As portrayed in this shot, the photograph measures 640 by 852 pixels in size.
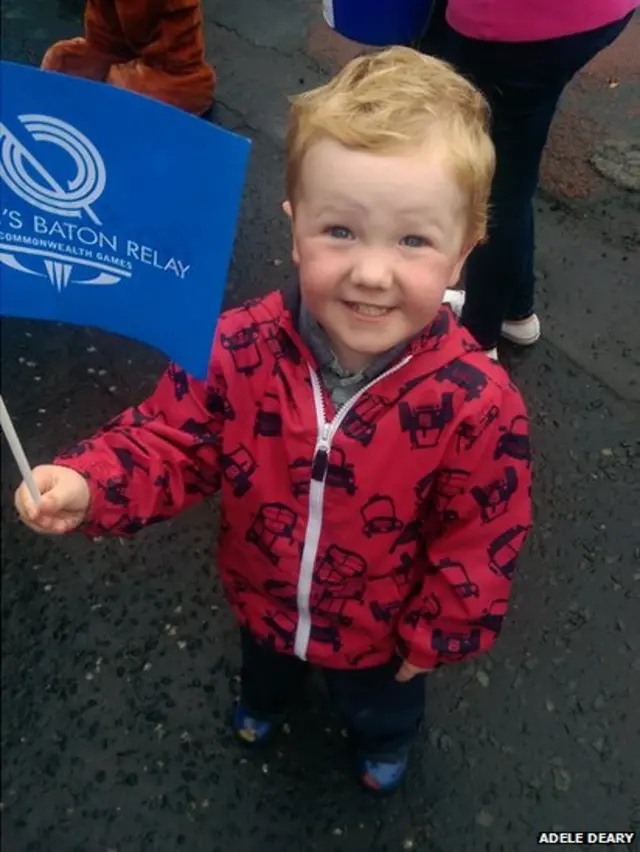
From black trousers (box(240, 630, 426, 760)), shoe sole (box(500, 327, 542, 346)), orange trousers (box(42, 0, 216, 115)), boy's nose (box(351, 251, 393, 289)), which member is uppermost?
boy's nose (box(351, 251, 393, 289))

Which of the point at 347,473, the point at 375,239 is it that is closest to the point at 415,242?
the point at 375,239

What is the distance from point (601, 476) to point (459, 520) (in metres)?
0.54

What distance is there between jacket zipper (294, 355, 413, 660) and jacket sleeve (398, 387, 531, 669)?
5.3 inches

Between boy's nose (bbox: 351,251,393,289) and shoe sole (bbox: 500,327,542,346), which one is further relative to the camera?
shoe sole (bbox: 500,327,542,346)

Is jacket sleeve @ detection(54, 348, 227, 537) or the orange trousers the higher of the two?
the orange trousers

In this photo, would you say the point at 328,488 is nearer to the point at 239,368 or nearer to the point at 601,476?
the point at 239,368

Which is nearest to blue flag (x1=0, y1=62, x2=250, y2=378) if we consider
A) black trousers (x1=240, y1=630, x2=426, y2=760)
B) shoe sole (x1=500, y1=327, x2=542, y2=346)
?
black trousers (x1=240, y1=630, x2=426, y2=760)

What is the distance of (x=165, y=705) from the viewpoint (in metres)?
1.86

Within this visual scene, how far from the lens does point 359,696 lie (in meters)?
1.61

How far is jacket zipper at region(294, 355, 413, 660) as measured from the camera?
1240 millimetres

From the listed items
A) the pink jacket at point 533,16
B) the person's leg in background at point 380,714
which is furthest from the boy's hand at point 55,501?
the pink jacket at point 533,16

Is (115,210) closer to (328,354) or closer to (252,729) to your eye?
(328,354)

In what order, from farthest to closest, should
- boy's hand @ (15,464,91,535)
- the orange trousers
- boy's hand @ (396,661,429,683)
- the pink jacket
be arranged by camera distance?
the orange trousers
boy's hand @ (396,661,429,683)
the pink jacket
boy's hand @ (15,464,91,535)

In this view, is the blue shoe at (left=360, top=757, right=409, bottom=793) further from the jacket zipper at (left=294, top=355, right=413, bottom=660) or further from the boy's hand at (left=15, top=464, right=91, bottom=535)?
the boy's hand at (left=15, top=464, right=91, bottom=535)
